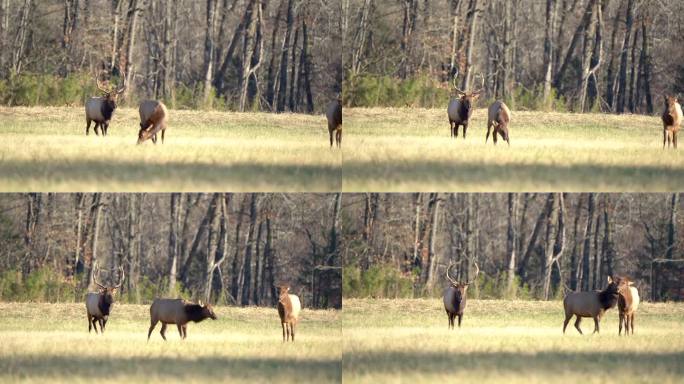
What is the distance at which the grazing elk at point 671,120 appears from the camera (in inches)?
412

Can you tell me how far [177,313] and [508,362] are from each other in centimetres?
277

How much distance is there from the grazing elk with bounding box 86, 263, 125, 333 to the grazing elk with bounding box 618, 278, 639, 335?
4210 millimetres

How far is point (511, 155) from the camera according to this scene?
10.3 metres

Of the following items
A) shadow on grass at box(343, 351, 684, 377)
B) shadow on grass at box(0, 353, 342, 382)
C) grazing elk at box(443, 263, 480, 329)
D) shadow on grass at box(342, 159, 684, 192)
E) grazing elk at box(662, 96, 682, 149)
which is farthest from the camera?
grazing elk at box(662, 96, 682, 149)

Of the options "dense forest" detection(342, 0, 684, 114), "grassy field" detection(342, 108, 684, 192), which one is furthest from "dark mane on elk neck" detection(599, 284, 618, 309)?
"dense forest" detection(342, 0, 684, 114)

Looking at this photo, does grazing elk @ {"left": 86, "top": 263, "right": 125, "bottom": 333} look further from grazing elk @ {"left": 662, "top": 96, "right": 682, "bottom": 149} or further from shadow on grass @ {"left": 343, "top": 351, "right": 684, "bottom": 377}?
grazing elk @ {"left": 662, "top": 96, "right": 682, "bottom": 149}

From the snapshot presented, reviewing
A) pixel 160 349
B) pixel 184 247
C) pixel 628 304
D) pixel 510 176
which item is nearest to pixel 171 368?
pixel 160 349

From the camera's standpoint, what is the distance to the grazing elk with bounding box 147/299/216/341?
1030 centimetres

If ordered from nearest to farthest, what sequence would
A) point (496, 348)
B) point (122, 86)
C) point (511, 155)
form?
point (496, 348) → point (511, 155) → point (122, 86)

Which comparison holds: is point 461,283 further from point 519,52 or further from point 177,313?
point 177,313

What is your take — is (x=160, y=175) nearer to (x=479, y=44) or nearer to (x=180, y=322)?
(x=180, y=322)

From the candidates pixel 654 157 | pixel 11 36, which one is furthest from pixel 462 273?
pixel 11 36

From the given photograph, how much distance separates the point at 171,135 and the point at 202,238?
91 centimetres

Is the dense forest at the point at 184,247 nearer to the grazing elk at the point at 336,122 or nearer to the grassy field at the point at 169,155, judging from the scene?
the grassy field at the point at 169,155
